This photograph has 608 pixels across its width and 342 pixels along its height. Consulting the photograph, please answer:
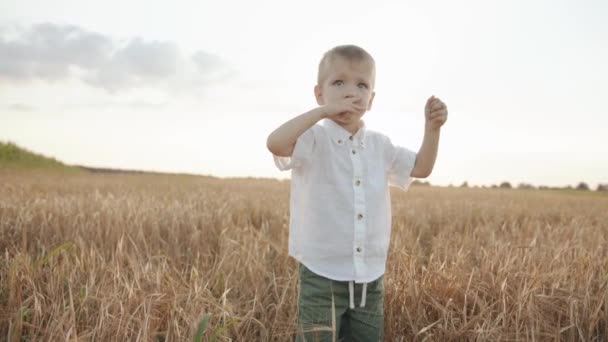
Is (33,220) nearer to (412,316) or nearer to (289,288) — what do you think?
(289,288)


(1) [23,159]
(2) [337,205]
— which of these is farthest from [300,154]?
(1) [23,159]

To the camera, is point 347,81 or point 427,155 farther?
point 427,155

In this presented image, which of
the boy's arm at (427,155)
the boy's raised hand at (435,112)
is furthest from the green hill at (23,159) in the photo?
the boy's raised hand at (435,112)

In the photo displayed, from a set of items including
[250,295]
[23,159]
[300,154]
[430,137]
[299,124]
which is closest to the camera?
[299,124]

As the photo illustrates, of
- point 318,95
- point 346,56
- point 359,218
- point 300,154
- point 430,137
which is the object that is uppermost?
point 346,56

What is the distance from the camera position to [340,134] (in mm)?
1908

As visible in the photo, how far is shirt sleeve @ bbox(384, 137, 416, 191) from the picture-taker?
6.75 feet

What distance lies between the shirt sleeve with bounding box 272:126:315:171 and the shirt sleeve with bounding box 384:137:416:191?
0.36 meters

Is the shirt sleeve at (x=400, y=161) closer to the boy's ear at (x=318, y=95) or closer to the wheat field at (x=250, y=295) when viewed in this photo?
the boy's ear at (x=318, y=95)

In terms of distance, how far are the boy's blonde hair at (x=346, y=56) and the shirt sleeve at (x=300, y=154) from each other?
0.22 metres

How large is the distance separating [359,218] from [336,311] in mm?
353

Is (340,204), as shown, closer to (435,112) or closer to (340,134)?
(340,134)

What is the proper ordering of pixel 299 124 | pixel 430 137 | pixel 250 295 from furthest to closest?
1. pixel 250 295
2. pixel 430 137
3. pixel 299 124

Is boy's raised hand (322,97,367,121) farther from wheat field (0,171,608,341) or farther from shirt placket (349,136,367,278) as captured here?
wheat field (0,171,608,341)
